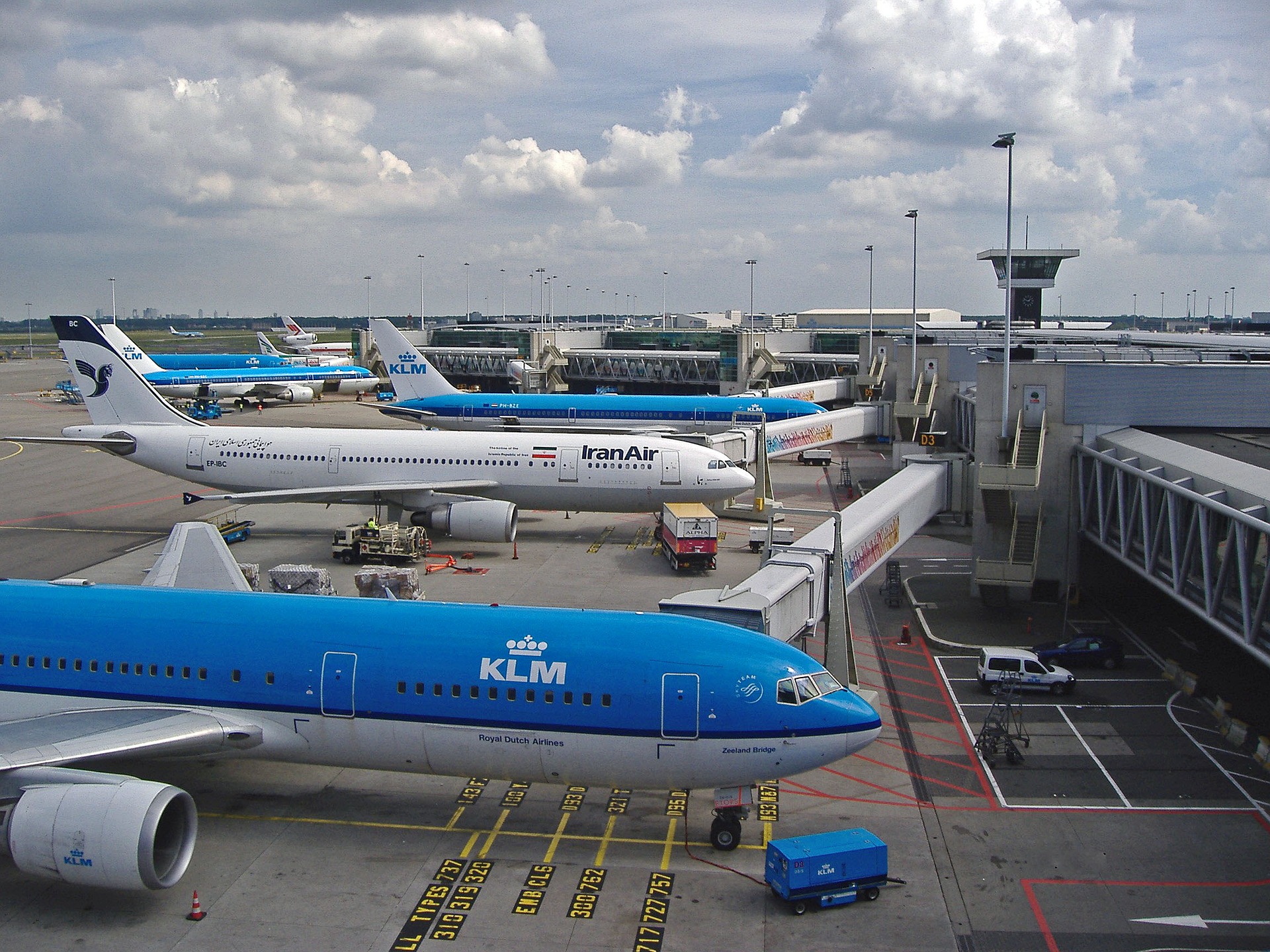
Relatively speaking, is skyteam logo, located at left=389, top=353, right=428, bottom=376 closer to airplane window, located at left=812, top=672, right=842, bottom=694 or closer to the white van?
the white van

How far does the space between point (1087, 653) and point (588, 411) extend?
4425cm

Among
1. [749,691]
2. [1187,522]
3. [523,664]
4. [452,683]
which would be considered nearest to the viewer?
[749,691]

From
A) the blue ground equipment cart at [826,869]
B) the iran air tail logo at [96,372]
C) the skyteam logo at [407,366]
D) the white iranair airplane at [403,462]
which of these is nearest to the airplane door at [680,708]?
the blue ground equipment cart at [826,869]

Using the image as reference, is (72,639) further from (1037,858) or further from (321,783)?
(1037,858)

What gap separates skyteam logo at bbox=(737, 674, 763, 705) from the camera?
63.7ft

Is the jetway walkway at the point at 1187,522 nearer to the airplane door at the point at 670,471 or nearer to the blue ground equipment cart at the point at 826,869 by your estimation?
the blue ground equipment cart at the point at 826,869

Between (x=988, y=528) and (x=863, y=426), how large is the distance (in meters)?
Answer: 31.9

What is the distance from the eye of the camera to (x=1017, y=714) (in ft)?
92.4

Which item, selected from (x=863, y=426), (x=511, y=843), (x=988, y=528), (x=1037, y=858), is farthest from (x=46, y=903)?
(x=863, y=426)

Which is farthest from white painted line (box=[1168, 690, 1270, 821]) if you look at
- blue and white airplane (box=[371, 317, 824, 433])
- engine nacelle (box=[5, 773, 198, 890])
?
blue and white airplane (box=[371, 317, 824, 433])

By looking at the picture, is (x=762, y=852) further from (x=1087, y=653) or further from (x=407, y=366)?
(x=407, y=366)

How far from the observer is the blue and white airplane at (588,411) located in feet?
234

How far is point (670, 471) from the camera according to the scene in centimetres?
4734

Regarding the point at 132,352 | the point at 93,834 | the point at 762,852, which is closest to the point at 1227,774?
the point at 762,852
